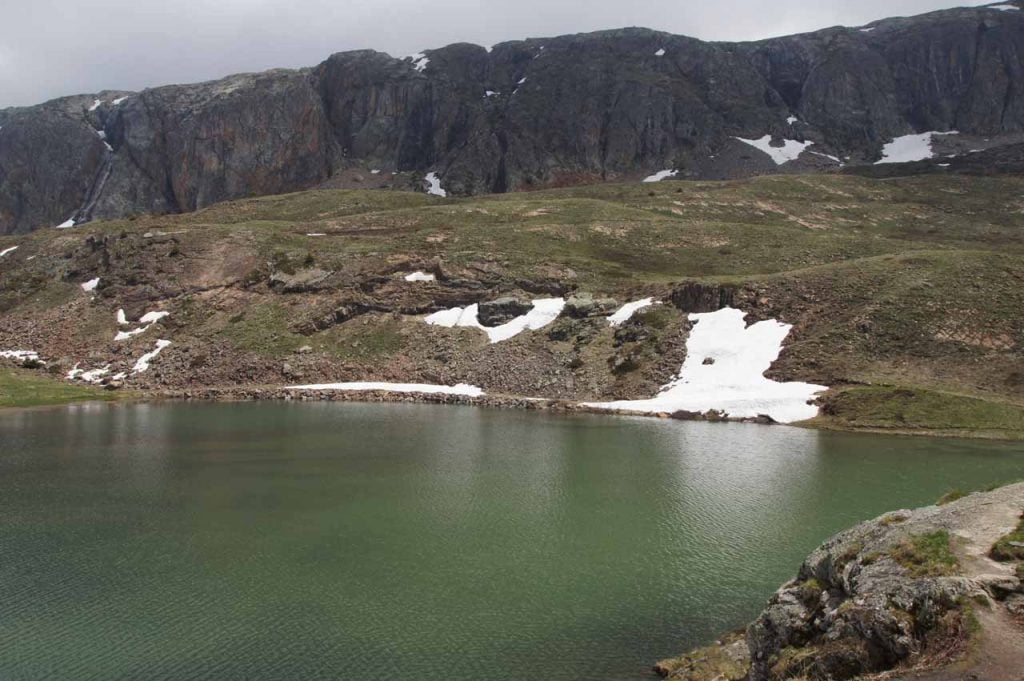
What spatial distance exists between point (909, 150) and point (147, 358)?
19211cm

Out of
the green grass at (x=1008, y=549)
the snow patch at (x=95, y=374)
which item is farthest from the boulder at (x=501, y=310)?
the green grass at (x=1008, y=549)

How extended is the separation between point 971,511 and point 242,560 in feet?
67.5

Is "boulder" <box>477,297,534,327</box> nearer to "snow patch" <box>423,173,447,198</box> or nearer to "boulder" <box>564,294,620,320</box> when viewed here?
"boulder" <box>564,294,620,320</box>

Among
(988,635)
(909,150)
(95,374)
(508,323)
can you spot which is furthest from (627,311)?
(909,150)

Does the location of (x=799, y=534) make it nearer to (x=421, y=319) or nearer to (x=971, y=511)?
(x=971, y=511)

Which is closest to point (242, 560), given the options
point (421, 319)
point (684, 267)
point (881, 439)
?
point (881, 439)

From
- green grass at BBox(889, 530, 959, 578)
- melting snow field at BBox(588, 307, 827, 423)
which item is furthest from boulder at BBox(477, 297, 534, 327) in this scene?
green grass at BBox(889, 530, 959, 578)

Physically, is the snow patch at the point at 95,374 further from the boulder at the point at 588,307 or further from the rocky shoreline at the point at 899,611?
the rocky shoreline at the point at 899,611

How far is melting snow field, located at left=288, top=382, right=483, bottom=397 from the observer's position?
225 ft

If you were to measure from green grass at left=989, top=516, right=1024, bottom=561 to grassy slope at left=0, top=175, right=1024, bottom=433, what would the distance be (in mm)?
40399

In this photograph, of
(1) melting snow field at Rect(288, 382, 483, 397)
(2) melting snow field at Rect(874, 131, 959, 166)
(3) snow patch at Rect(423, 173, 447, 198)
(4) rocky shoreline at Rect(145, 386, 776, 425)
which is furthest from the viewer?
(3) snow patch at Rect(423, 173, 447, 198)

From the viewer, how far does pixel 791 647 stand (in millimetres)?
13820

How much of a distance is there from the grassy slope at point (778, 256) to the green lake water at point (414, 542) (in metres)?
13.0

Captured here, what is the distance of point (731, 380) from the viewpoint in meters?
61.7
